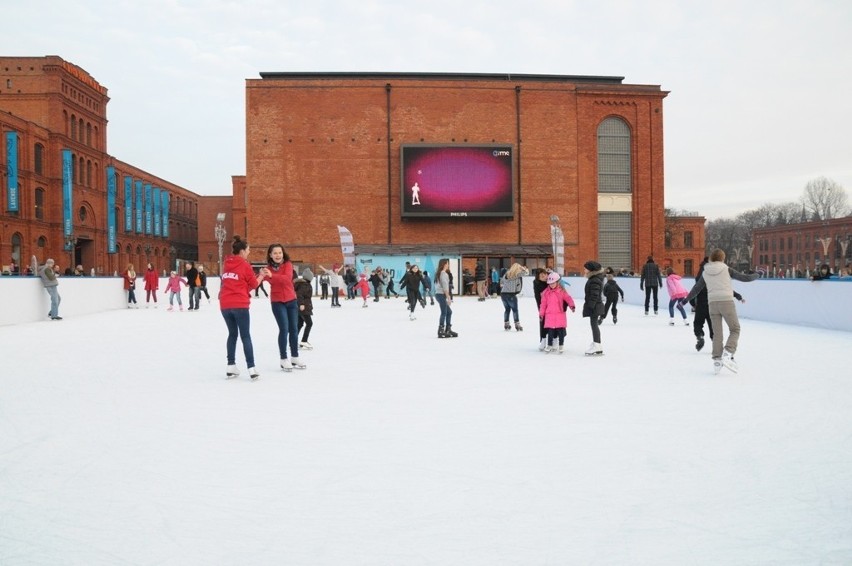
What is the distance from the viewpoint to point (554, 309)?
432 inches

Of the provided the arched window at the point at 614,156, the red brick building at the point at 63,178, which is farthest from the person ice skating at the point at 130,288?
the arched window at the point at 614,156

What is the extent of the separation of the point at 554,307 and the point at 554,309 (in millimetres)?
35

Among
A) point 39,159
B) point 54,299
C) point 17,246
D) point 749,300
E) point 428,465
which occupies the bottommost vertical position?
point 428,465

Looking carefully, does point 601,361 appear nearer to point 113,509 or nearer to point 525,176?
point 113,509

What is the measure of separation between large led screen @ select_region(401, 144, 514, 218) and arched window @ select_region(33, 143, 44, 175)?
93.3 feet

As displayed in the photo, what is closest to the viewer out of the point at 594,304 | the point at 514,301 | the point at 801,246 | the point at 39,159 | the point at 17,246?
the point at 594,304

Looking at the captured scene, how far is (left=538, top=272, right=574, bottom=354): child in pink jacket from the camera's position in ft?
35.9

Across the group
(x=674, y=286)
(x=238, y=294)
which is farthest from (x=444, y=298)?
(x=238, y=294)

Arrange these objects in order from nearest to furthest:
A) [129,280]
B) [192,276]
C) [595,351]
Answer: [595,351] → [192,276] → [129,280]

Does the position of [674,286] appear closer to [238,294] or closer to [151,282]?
[238,294]

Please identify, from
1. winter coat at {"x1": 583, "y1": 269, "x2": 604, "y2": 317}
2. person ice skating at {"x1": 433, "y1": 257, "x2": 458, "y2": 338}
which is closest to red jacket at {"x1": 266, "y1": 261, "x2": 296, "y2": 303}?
winter coat at {"x1": 583, "y1": 269, "x2": 604, "y2": 317}

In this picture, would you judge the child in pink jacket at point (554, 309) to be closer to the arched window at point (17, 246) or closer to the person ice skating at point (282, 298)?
the person ice skating at point (282, 298)

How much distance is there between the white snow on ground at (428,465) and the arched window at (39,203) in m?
48.3

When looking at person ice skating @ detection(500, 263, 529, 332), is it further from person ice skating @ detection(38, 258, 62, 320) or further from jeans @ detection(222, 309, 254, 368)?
person ice skating @ detection(38, 258, 62, 320)
